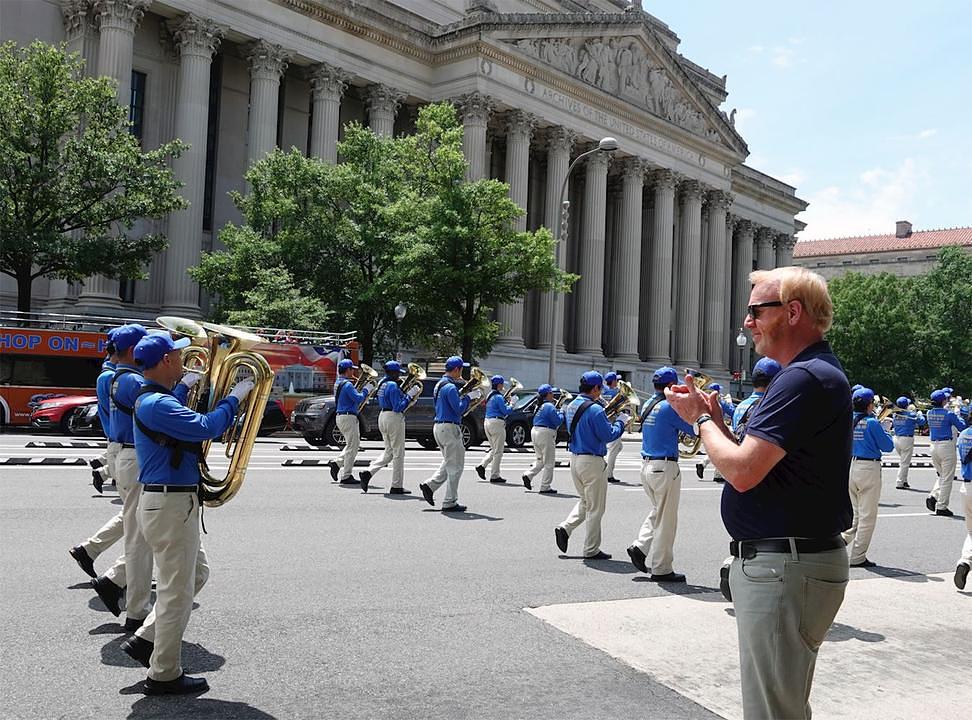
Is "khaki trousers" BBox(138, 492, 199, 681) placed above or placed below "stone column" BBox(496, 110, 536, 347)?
below

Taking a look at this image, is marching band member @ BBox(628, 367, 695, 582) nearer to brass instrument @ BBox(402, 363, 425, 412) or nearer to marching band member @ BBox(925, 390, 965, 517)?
brass instrument @ BBox(402, 363, 425, 412)

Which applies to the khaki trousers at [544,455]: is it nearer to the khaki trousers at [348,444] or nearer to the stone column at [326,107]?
the khaki trousers at [348,444]

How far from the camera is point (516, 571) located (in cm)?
886

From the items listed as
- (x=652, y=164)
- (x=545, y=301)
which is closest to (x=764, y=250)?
(x=652, y=164)

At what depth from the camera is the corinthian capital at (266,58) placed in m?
36.5

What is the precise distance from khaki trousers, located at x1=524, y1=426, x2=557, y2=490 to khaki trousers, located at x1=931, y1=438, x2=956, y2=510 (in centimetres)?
675

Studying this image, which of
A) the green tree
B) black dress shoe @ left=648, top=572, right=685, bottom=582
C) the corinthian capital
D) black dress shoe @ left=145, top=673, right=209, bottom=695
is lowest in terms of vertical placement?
black dress shoe @ left=648, top=572, right=685, bottom=582

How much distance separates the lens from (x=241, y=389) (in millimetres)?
5207

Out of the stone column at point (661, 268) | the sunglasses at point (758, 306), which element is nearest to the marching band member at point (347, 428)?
the sunglasses at point (758, 306)

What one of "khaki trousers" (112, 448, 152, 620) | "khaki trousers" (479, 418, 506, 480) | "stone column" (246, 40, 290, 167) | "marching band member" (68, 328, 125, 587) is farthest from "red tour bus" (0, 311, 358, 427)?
"khaki trousers" (112, 448, 152, 620)

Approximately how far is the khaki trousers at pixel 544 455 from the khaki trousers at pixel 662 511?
724 centimetres

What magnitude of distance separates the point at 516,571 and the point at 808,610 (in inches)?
226

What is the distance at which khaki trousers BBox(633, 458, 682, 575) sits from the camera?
880cm

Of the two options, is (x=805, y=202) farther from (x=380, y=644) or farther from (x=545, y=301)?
(x=380, y=644)
